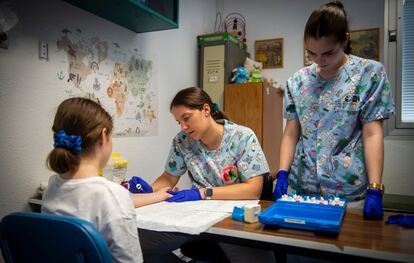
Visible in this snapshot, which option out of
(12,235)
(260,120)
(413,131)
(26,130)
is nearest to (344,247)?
(12,235)

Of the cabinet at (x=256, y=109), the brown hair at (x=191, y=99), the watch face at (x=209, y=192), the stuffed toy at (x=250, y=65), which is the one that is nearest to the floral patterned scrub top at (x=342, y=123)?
the watch face at (x=209, y=192)

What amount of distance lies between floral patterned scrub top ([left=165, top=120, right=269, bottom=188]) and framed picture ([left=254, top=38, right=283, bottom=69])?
1750 millimetres

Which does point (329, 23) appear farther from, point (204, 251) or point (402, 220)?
point (204, 251)

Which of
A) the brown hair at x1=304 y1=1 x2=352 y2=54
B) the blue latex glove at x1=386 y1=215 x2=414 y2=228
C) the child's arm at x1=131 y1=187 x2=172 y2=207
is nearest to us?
the blue latex glove at x1=386 y1=215 x2=414 y2=228

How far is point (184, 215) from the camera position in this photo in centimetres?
108

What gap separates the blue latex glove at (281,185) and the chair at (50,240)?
78cm

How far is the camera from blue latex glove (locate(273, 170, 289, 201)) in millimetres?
1303

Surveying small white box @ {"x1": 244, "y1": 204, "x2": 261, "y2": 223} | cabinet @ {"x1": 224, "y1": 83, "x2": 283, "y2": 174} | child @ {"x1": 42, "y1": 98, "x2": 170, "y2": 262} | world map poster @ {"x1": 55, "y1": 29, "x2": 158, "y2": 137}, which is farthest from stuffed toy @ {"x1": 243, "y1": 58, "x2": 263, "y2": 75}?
child @ {"x1": 42, "y1": 98, "x2": 170, "y2": 262}

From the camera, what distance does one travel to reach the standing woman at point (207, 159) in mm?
1392

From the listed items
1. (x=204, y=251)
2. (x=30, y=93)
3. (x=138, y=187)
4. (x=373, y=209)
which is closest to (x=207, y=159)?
(x=138, y=187)

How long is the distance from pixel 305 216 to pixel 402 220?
0.29 meters

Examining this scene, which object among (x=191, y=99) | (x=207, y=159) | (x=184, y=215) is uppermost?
(x=191, y=99)

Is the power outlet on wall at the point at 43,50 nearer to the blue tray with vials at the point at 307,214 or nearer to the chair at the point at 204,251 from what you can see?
the chair at the point at 204,251

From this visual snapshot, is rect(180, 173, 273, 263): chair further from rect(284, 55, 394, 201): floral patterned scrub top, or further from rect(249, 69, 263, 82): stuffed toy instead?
rect(249, 69, 263, 82): stuffed toy
